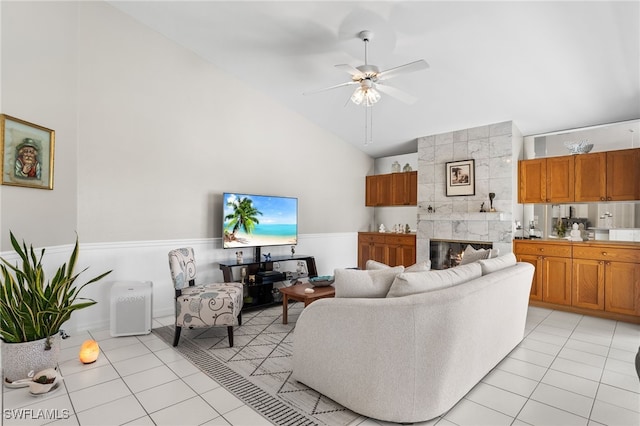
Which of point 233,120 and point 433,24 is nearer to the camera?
point 433,24

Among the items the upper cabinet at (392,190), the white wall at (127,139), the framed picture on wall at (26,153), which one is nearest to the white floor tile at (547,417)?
the white wall at (127,139)

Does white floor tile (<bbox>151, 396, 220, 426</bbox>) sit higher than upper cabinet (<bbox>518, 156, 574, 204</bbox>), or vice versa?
upper cabinet (<bbox>518, 156, 574, 204</bbox>)

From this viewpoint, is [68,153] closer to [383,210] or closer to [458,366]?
[458,366]

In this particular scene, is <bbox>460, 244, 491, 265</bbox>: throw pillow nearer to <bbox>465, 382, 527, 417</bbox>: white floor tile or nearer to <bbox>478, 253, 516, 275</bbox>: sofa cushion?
<bbox>478, 253, 516, 275</bbox>: sofa cushion

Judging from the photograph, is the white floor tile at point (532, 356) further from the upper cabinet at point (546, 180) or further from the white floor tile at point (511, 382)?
the upper cabinet at point (546, 180)

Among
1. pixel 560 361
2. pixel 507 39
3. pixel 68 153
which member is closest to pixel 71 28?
pixel 68 153

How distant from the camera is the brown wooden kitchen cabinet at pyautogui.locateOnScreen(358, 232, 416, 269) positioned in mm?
5965

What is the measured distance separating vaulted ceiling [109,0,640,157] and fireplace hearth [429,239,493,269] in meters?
1.91

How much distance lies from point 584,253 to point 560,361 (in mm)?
2011

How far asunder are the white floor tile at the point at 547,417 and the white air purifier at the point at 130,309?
330 cm

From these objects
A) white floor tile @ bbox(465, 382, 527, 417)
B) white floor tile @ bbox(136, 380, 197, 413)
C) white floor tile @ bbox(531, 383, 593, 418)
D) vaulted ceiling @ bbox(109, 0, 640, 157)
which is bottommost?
white floor tile @ bbox(531, 383, 593, 418)

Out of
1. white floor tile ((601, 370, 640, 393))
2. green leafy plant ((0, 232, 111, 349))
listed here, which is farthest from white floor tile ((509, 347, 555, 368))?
green leafy plant ((0, 232, 111, 349))

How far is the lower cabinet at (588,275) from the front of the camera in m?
3.87

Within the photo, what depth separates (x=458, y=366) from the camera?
204 cm
